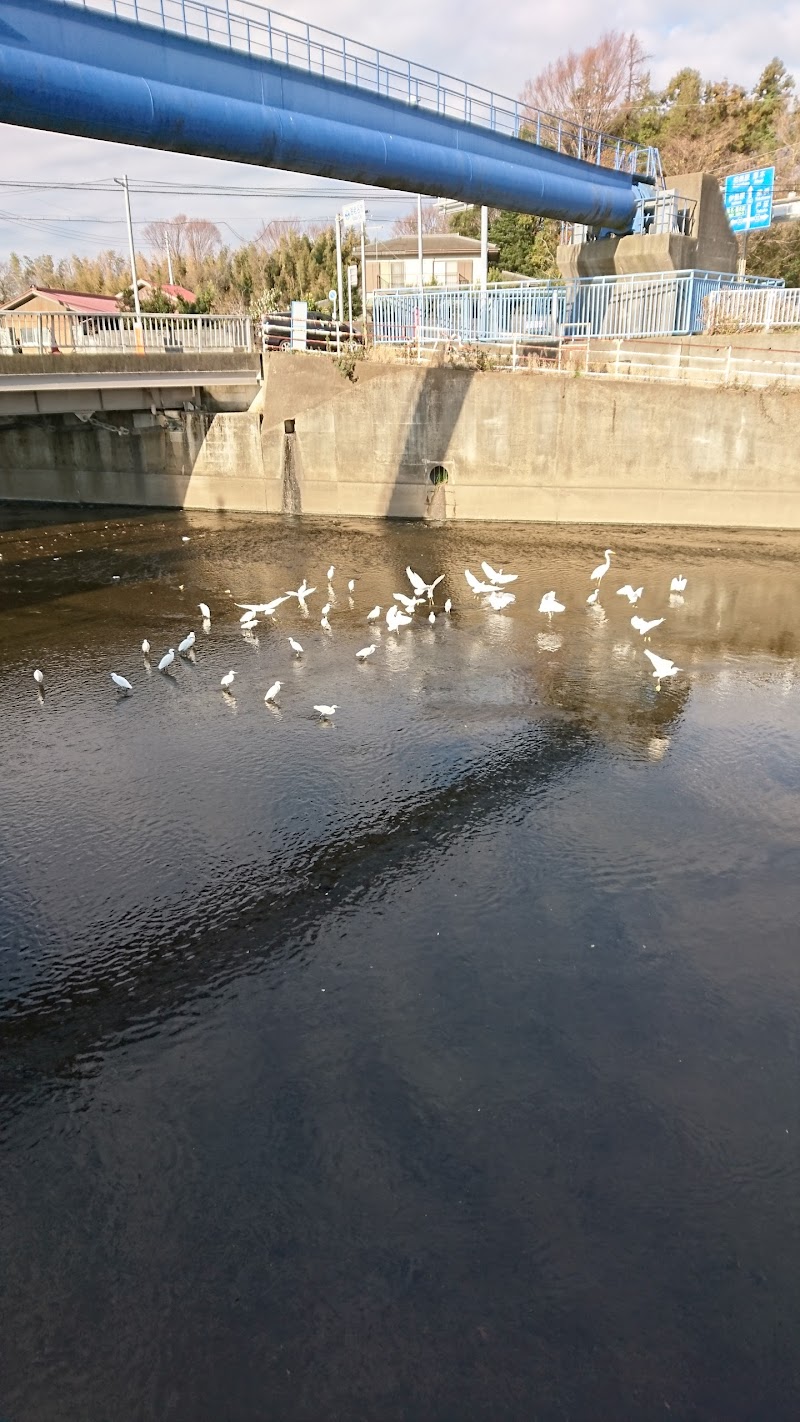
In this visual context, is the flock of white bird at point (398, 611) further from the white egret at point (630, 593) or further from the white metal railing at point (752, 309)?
the white metal railing at point (752, 309)

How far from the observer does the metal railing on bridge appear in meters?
30.2

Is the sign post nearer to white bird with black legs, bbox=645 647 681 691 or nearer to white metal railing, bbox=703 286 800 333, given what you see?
white metal railing, bbox=703 286 800 333

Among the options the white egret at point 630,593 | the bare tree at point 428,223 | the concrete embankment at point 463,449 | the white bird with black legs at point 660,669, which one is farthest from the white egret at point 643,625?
the bare tree at point 428,223

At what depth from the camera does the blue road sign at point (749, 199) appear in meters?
33.0

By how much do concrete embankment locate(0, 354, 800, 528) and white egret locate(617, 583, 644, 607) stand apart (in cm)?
766

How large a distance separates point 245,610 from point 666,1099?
51.9 feet

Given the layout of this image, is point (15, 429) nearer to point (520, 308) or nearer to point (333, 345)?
point (333, 345)

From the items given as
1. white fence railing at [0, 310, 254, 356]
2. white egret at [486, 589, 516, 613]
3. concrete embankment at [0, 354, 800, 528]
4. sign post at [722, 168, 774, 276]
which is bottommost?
white egret at [486, 589, 516, 613]

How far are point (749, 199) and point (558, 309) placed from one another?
8660mm

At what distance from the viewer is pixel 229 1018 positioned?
8.19 meters

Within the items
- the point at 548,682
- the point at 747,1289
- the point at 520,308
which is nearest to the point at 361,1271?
the point at 747,1289

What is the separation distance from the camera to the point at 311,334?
32438 millimetres

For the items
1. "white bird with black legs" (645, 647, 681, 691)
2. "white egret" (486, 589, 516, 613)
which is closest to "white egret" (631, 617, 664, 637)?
"white bird with black legs" (645, 647, 681, 691)

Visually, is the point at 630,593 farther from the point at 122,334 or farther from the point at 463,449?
the point at 122,334
